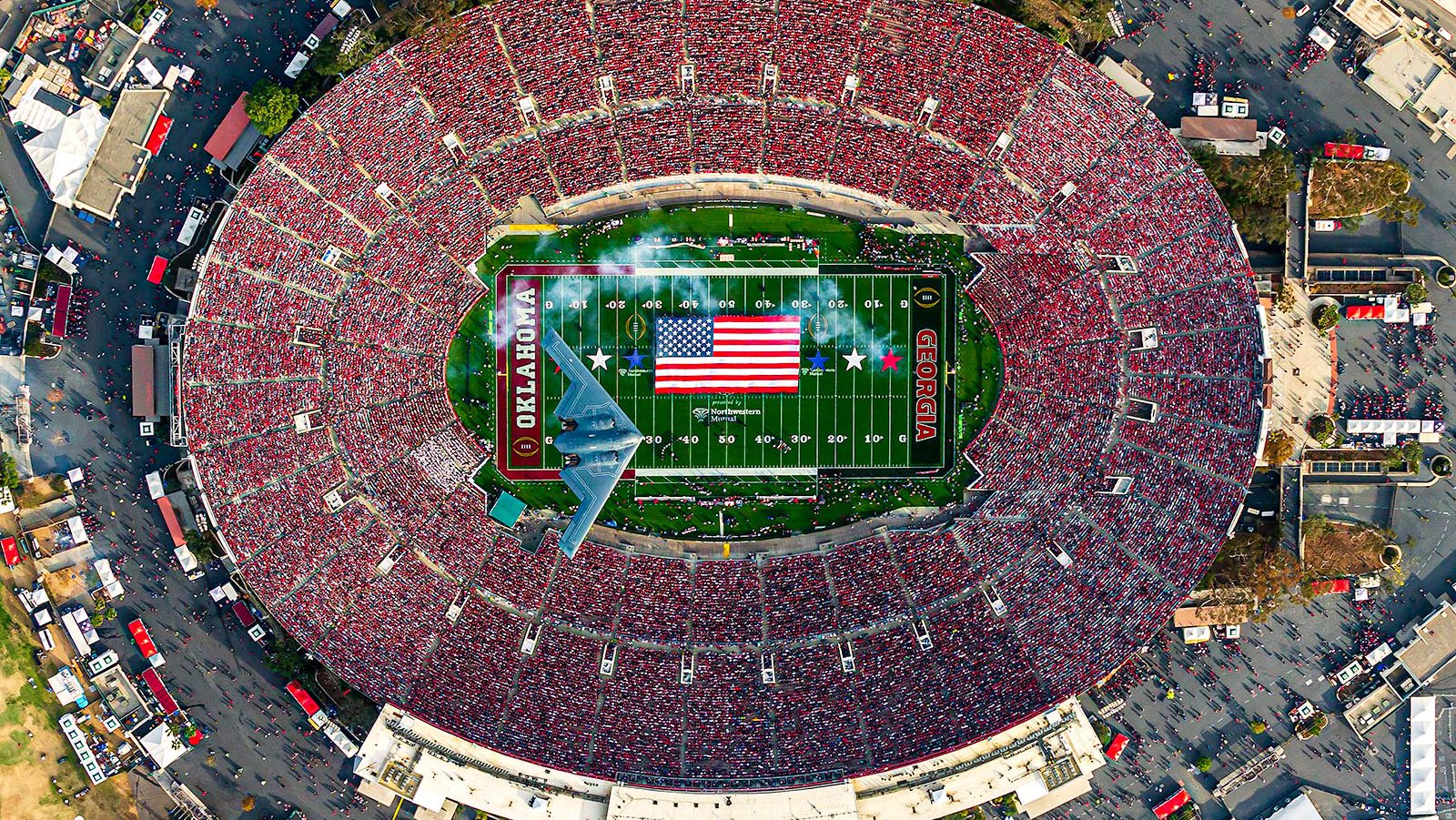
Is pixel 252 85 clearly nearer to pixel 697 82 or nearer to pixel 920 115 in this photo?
pixel 697 82

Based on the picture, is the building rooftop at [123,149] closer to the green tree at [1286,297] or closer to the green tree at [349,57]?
the green tree at [349,57]

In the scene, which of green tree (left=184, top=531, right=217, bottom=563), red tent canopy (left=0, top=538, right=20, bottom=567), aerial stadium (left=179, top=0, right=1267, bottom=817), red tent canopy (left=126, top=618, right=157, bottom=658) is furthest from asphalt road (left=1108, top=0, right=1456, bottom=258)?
red tent canopy (left=0, top=538, right=20, bottom=567)

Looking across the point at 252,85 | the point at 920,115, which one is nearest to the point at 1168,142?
the point at 920,115

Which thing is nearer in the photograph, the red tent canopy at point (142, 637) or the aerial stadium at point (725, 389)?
the aerial stadium at point (725, 389)

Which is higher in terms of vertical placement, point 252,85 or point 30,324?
point 252,85

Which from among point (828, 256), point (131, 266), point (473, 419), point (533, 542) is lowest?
point (533, 542)

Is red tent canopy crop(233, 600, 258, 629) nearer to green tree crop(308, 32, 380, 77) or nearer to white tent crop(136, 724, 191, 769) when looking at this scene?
white tent crop(136, 724, 191, 769)

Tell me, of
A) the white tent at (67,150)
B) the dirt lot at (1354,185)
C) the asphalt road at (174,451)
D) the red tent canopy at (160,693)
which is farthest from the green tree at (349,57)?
the dirt lot at (1354,185)
